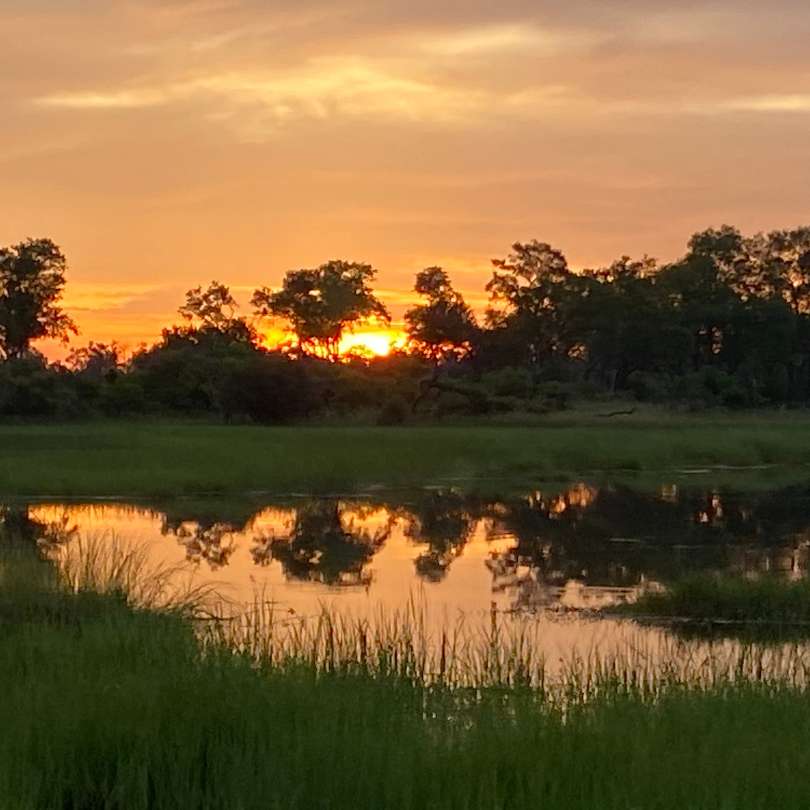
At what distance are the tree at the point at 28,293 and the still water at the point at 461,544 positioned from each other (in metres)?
44.2

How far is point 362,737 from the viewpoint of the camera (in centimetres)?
745

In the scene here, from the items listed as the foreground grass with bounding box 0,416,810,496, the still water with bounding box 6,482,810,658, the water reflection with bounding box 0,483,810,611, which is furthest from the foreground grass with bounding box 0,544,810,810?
the foreground grass with bounding box 0,416,810,496

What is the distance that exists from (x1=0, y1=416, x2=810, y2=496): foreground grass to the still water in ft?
6.41

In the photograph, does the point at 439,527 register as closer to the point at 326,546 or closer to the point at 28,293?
the point at 326,546

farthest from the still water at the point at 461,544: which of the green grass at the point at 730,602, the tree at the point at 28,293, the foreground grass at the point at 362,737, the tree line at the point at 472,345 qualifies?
the tree at the point at 28,293

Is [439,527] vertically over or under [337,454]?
under

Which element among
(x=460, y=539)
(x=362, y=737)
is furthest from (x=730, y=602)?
(x=460, y=539)

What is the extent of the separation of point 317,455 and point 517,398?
23.3 m

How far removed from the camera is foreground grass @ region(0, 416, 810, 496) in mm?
30875

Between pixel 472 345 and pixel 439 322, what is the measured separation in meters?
2.38

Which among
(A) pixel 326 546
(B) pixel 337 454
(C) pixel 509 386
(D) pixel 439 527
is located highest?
(C) pixel 509 386

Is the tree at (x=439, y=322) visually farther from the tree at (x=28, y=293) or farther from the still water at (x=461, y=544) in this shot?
the still water at (x=461, y=544)

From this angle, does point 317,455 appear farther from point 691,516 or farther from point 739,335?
point 739,335

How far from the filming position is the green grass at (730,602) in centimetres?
1452
